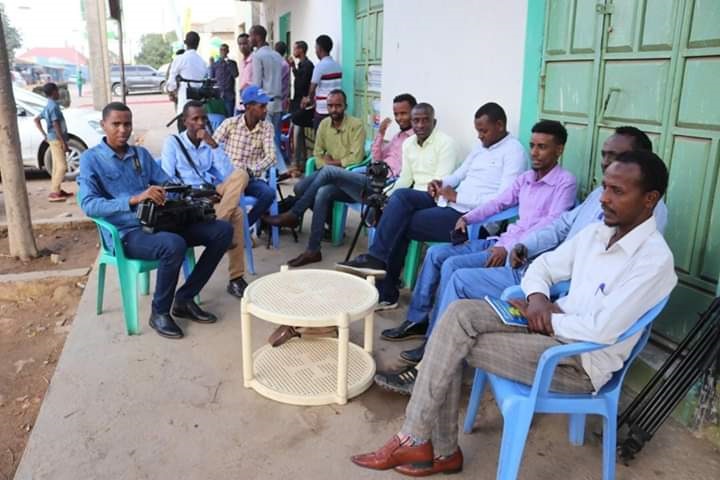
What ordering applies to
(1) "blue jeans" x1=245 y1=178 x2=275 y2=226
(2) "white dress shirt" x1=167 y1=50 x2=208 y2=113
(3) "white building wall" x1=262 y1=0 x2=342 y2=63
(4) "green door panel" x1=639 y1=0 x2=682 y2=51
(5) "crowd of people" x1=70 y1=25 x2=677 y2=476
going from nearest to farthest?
(5) "crowd of people" x1=70 y1=25 x2=677 y2=476, (4) "green door panel" x1=639 y1=0 x2=682 y2=51, (1) "blue jeans" x1=245 y1=178 x2=275 y2=226, (3) "white building wall" x1=262 y1=0 x2=342 y2=63, (2) "white dress shirt" x1=167 y1=50 x2=208 y2=113

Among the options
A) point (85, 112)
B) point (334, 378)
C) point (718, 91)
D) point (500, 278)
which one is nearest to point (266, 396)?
point (334, 378)

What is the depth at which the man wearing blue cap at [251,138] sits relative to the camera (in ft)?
16.2

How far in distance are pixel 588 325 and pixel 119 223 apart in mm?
2573

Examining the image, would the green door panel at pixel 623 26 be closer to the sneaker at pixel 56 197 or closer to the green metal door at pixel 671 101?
the green metal door at pixel 671 101

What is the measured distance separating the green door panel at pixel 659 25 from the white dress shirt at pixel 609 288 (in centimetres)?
113

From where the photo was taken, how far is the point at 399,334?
3.34m

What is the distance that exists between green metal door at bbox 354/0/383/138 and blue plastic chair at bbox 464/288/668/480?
4.85 metres

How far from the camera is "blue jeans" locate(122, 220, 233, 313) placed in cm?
329

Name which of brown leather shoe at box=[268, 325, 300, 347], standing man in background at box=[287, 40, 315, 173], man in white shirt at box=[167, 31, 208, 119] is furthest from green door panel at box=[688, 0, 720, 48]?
man in white shirt at box=[167, 31, 208, 119]

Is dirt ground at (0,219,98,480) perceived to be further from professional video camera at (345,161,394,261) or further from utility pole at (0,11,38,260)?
professional video camera at (345,161,394,261)

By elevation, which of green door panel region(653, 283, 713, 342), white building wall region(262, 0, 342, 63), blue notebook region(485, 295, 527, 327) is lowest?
green door panel region(653, 283, 713, 342)

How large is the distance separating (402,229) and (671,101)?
1.63m

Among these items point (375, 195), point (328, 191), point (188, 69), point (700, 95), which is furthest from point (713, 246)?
point (188, 69)

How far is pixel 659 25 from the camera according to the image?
2.70m
